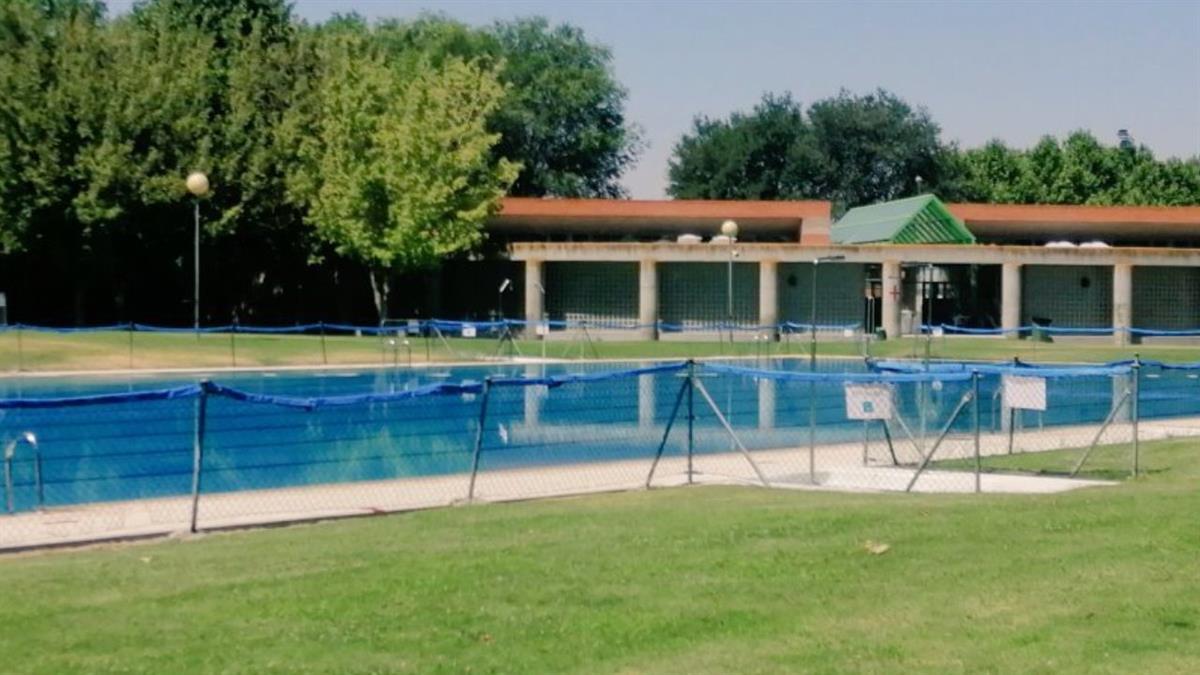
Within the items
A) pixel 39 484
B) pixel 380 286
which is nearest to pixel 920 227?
pixel 380 286

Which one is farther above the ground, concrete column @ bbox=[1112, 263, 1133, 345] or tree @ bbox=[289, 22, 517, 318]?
tree @ bbox=[289, 22, 517, 318]

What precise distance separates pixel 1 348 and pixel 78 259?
11499 mm

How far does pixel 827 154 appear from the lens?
90062 millimetres

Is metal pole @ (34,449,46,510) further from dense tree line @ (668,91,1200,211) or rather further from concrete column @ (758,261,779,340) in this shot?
dense tree line @ (668,91,1200,211)

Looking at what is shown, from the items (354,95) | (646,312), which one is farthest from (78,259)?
(646,312)

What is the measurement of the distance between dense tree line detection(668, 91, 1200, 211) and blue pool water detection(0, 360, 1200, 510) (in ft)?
182

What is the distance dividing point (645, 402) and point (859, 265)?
33454 mm

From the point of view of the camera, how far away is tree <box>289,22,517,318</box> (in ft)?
168

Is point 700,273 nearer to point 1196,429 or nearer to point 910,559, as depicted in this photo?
point 1196,429

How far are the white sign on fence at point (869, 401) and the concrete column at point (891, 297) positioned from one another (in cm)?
3939

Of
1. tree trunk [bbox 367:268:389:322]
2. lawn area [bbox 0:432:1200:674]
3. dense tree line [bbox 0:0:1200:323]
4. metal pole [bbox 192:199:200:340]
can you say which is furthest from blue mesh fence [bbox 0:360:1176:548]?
tree trunk [bbox 367:268:389:322]

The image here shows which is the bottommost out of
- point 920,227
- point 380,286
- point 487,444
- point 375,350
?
point 487,444

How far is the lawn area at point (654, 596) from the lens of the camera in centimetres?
809

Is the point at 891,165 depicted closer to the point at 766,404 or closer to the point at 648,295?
the point at 648,295
